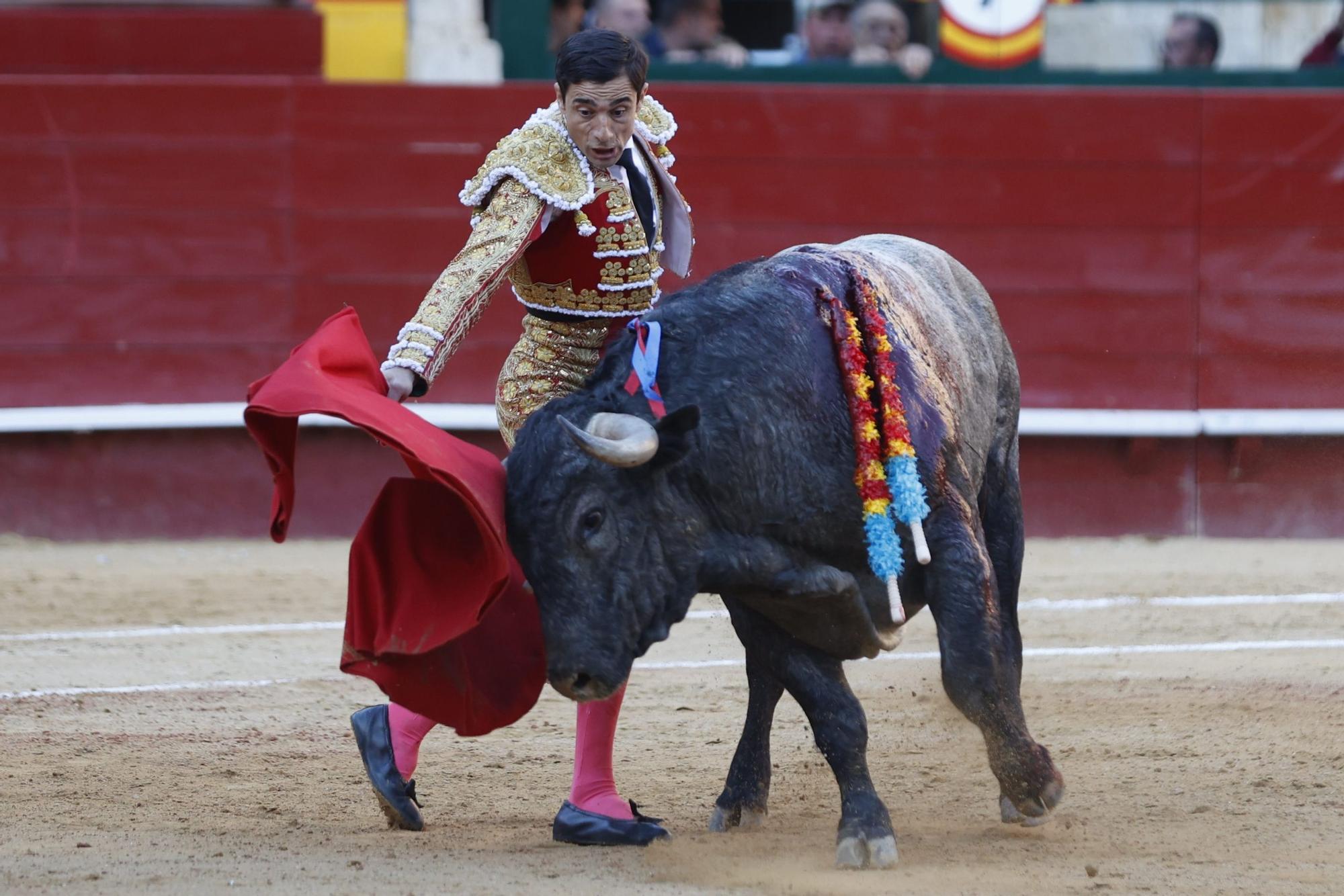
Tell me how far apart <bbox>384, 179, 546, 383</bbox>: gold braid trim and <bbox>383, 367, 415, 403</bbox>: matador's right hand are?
0.5 inches

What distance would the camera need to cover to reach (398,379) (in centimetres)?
277

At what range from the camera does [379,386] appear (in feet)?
9.20

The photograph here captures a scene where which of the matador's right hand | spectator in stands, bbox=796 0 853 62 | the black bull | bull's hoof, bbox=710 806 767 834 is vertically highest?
spectator in stands, bbox=796 0 853 62

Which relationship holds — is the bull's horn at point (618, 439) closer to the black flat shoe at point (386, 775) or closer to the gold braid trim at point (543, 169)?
the gold braid trim at point (543, 169)

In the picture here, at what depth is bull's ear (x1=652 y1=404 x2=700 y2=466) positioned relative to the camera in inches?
104

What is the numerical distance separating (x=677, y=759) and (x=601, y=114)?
1338 mm

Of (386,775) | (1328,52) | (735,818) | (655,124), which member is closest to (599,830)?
(735,818)

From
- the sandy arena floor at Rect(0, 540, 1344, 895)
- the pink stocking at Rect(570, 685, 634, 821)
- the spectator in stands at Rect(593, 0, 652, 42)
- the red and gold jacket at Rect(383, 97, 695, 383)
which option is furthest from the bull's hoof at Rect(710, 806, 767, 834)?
the spectator in stands at Rect(593, 0, 652, 42)

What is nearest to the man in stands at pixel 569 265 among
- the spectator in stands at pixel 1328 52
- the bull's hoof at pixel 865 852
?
the bull's hoof at pixel 865 852

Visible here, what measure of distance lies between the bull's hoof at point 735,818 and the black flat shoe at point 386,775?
1.57ft

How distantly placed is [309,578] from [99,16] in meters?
2.04

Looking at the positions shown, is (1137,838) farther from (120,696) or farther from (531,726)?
(120,696)

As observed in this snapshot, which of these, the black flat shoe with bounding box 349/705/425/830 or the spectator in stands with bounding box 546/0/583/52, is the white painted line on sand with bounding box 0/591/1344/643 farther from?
the spectator in stands with bounding box 546/0/583/52

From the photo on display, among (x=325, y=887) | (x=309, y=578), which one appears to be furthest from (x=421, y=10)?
(x=325, y=887)
